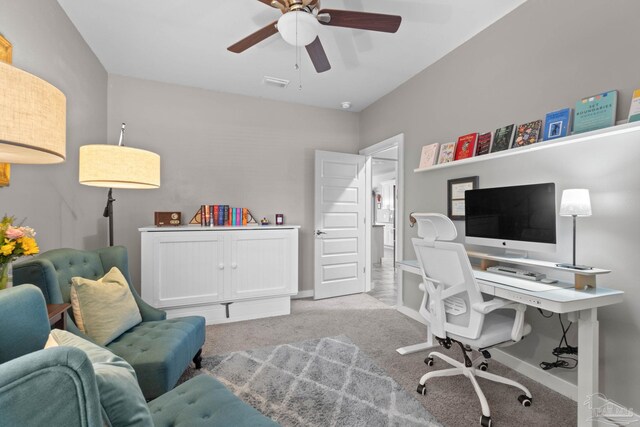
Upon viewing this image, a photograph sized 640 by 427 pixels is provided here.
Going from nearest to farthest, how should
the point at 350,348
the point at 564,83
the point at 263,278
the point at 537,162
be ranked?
the point at 564,83, the point at 537,162, the point at 350,348, the point at 263,278

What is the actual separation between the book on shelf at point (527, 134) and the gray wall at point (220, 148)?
8.56 ft

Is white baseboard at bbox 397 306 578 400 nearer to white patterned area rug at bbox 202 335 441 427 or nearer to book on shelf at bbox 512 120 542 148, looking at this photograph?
white patterned area rug at bbox 202 335 441 427

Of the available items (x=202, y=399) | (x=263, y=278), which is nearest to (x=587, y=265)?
(x=202, y=399)

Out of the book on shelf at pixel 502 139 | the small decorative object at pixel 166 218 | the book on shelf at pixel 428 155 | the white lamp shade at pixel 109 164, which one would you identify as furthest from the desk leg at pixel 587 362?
the small decorative object at pixel 166 218

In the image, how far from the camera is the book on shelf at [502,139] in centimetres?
232

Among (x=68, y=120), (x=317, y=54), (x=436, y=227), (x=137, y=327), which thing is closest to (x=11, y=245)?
(x=137, y=327)

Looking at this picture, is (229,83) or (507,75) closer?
(507,75)

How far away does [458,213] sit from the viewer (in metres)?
2.79

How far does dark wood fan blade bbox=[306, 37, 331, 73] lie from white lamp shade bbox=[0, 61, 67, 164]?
1647mm

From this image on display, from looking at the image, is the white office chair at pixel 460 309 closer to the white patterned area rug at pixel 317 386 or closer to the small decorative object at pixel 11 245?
the white patterned area rug at pixel 317 386

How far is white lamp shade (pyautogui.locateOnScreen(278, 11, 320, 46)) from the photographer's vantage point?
1815mm

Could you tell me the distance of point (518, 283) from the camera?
1.87m

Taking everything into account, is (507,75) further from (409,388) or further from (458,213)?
(409,388)

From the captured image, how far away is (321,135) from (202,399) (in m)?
3.71
